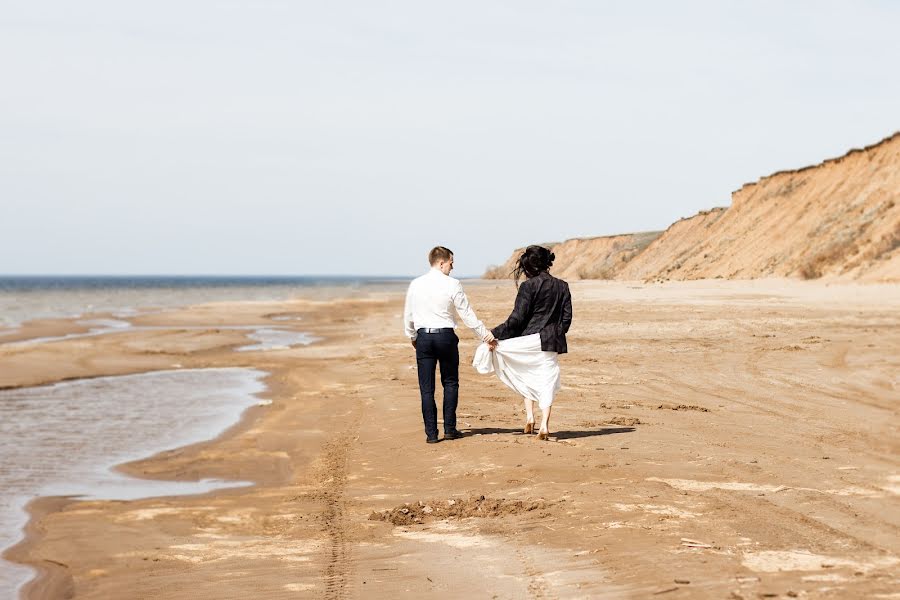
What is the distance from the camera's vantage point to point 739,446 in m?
8.48

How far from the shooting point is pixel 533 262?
9156 millimetres

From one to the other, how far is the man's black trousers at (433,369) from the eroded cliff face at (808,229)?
30459mm

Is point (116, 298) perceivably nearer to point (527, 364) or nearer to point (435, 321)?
point (435, 321)

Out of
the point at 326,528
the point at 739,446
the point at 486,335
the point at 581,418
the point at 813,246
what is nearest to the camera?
the point at 326,528

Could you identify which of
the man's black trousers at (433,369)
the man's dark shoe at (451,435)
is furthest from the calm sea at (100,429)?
the man's dark shoe at (451,435)

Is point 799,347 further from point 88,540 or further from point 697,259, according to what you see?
point 697,259

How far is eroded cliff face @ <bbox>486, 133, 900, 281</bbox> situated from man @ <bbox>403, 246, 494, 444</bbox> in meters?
30.6

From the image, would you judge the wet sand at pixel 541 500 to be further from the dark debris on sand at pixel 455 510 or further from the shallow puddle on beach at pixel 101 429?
the shallow puddle on beach at pixel 101 429

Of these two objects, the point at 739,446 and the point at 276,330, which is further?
the point at 276,330

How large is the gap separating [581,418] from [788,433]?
8.00 feet

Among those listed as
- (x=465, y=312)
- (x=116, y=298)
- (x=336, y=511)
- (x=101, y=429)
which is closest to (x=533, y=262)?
(x=465, y=312)

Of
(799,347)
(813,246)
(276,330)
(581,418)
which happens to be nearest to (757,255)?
(813,246)

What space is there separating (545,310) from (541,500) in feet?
9.34

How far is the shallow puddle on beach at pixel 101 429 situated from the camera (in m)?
8.32
